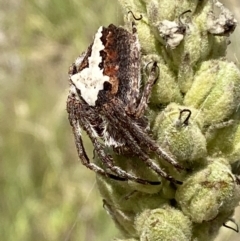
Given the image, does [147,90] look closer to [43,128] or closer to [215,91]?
[215,91]

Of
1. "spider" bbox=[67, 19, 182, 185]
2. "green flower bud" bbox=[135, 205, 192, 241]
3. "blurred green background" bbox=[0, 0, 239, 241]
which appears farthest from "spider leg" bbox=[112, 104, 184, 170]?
"blurred green background" bbox=[0, 0, 239, 241]

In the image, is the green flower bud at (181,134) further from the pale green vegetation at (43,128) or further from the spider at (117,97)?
the pale green vegetation at (43,128)

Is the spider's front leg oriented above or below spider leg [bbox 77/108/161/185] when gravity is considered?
above

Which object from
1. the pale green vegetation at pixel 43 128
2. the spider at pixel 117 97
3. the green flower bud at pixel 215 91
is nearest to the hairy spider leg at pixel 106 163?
the spider at pixel 117 97

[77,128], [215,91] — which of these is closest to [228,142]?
[215,91]

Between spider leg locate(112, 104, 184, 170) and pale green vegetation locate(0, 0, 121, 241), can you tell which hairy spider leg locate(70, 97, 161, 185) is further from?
pale green vegetation locate(0, 0, 121, 241)

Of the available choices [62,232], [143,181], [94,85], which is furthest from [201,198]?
[62,232]

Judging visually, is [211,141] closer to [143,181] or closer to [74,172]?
[143,181]
